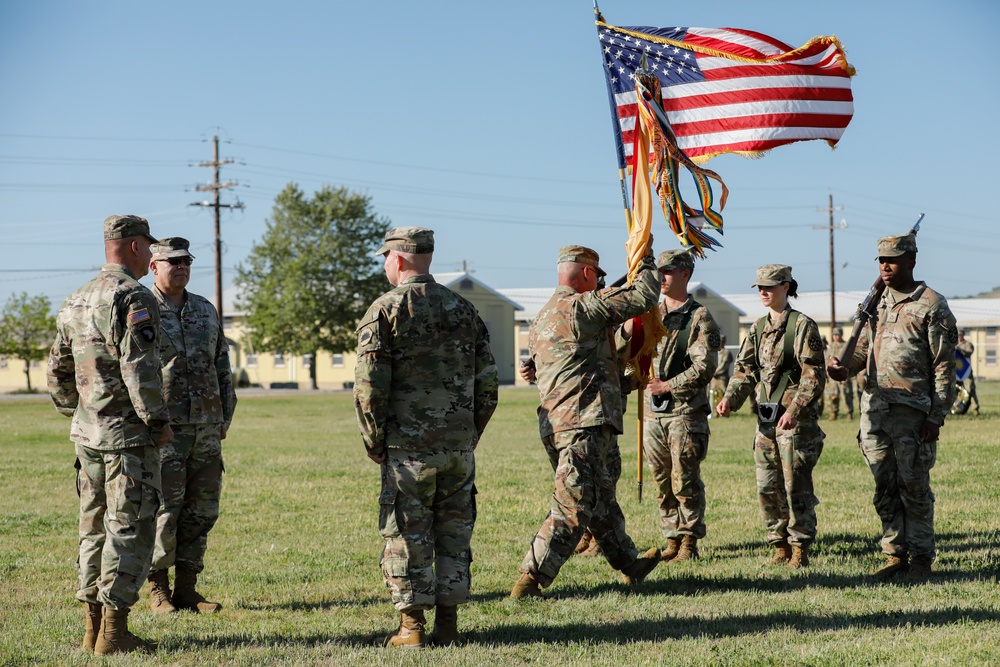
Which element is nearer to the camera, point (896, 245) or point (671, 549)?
point (896, 245)

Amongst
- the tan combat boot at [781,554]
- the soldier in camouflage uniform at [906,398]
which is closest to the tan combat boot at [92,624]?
the tan combat boot at [781,554]

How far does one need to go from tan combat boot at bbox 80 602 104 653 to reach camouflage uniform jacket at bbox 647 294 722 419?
14.8ft

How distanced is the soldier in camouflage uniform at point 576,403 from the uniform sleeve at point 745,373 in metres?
1.76

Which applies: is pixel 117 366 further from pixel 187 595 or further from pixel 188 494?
pixel 187 595

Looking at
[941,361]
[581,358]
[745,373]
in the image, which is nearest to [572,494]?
[581,358]

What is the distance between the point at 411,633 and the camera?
5.90m

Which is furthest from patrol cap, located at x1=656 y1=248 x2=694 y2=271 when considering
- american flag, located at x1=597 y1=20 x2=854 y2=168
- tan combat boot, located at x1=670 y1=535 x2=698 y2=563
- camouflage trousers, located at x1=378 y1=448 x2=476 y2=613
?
camouflage trousers, located at x1=378 y1=448 x2=476 y2=613

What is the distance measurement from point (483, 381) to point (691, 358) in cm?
278

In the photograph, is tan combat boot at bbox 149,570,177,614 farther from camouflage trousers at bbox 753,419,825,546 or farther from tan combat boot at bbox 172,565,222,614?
camouflage trousers at bbox 753,419,825,546

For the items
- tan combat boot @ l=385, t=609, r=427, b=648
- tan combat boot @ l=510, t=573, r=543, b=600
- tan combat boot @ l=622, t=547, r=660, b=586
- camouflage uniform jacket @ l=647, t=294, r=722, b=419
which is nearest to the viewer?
tan combat boot @ l=385, t=609, r=427, b=648

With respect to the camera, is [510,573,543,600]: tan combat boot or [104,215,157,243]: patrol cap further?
[510,573,543,600]: tan combat boot

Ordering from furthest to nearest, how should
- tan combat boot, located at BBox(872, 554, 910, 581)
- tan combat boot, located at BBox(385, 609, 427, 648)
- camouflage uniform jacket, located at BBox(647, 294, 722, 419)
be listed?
camouflage uniform jacket, located at BBox(647, 294, 722, 419)
tan combat boot, located at BBox(872, 554, 910, 581)
tan combat boot, located at BBox(385, 609, 427, 648)

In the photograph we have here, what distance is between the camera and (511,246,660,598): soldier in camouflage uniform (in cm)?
694

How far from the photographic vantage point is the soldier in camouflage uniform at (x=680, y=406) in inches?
330
